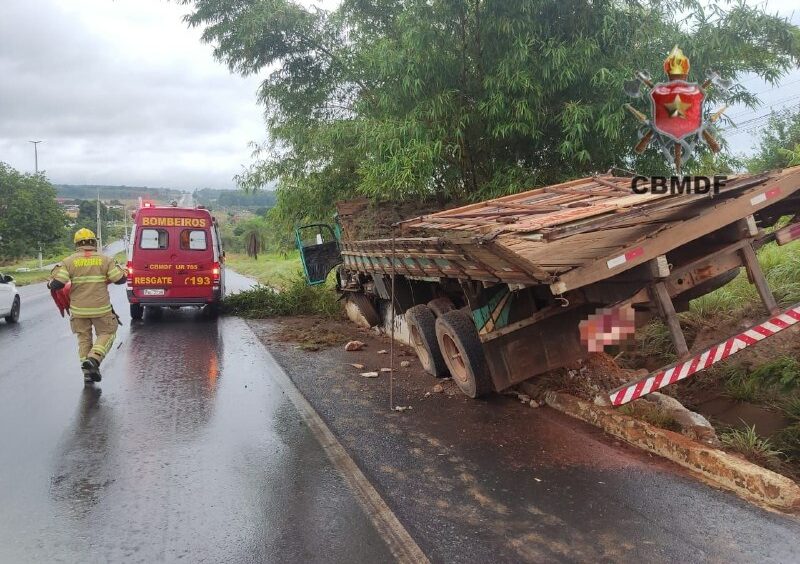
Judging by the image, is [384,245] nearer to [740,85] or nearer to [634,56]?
[634,56]

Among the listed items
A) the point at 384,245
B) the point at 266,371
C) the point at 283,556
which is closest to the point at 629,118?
the point at 384,245

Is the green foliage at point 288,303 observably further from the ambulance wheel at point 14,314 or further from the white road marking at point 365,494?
the white road marking at point 365,494

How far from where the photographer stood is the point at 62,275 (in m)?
6.80

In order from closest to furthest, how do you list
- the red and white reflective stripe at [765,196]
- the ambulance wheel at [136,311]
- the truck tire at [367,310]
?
→ the red and white reflective stripe at [765,196] < the truck tire at [367,310] < the ambulance wheel at [136,311]

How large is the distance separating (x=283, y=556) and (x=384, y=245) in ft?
14.7

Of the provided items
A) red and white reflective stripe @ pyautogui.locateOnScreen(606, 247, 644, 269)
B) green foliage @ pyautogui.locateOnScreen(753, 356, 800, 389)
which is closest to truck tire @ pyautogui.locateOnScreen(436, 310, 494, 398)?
red and white reflective stripe @ pyautogui.locateOnScreen(606, 247, 644, 269)

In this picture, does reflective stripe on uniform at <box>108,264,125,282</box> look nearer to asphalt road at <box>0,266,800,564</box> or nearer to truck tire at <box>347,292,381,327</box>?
asphalt road at <box>0,266,800,564</box>

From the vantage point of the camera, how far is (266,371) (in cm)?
A: 748

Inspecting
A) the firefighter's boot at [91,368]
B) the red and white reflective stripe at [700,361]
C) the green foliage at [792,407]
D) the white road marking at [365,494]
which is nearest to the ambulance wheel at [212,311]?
the firefighter's boot at [91,368]

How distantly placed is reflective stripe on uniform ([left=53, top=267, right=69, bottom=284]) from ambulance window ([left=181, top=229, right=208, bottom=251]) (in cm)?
497

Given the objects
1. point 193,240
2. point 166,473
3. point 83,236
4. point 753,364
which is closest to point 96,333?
point 83,236

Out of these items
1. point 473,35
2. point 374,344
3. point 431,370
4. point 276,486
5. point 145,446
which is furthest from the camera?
point 374,344

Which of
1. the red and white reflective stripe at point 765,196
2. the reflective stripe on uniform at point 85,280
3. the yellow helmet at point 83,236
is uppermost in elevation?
the red and white reflective stripe at point 765,196

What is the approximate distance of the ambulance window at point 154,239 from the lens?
456 inches
